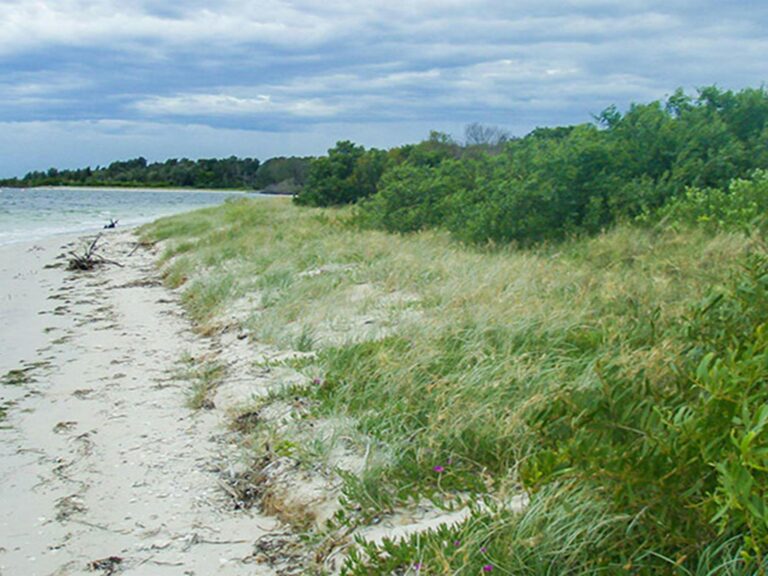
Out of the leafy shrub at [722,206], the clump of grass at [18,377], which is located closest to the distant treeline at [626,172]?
the leafy shrub at [722,206]

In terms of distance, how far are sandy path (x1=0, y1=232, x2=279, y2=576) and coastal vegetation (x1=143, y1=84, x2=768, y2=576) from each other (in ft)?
1.99

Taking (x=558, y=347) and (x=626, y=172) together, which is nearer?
(x=558, y=347)

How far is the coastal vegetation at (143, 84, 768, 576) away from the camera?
2812 mm

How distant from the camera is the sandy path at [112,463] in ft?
13.1

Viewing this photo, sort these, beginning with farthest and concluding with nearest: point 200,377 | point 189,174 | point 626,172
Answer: point 189,174 < point 626,172 < point 200,377

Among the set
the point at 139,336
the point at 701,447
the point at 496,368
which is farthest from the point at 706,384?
the point at 139,336

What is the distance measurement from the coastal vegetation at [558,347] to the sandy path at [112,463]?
1.99 ft

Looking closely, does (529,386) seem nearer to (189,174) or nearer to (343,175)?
(343,175)

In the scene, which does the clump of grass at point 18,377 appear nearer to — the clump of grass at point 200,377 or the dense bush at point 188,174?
the clump of grass at point 200,377

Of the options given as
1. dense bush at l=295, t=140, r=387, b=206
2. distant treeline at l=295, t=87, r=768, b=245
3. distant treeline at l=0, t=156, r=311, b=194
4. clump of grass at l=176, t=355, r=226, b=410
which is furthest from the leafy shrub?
distant treeline at l=0, t=156, r=311, b=194

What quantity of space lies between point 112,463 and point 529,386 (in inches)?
120

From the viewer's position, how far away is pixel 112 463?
5.22m

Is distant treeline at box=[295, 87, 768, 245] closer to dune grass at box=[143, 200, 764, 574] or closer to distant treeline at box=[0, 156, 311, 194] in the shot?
dune grass at box=[143, 200, 764, 574]

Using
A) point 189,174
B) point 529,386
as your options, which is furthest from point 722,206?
point 189,174
